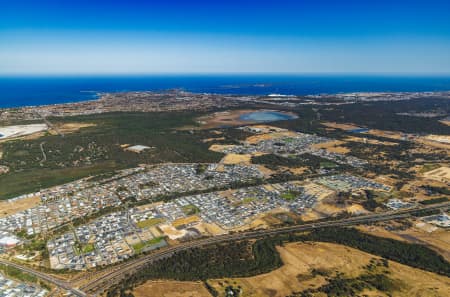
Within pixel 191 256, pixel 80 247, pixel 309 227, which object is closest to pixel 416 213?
pixel 309 227

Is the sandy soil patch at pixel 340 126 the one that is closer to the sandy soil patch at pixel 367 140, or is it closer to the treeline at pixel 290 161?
the sandy soil patch at pixel 367 140

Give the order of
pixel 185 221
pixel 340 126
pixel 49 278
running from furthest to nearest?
pixel 340 126, pixel 185 221, pixel 49 278

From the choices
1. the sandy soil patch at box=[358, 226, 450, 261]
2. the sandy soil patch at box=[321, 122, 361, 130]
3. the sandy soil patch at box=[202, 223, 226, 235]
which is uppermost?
the sandy soil patch at box=[321, 122, 361, 130]

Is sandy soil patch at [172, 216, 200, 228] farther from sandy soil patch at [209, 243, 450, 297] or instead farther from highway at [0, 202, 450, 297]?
sandy soil patch at [209, 243, 450, 297]

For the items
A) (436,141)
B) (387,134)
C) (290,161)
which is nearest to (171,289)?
(290,161)

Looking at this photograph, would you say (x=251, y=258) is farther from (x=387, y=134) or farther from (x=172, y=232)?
(x=387, y=134)

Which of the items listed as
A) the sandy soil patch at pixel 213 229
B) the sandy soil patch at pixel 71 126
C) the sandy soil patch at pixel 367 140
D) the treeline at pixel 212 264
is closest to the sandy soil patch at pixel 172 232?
the sandy soil patch at pixel 213 229

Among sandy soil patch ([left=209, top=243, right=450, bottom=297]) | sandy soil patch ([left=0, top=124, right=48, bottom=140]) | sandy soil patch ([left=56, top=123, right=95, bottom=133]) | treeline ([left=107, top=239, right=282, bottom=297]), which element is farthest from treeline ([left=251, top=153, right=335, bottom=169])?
sandy soil patch ([left=0, top=124, right=48, bottom=140])
